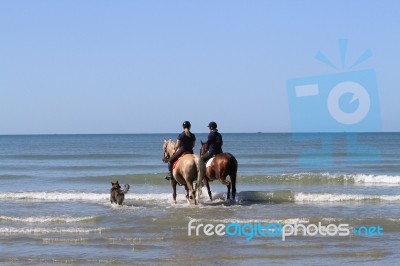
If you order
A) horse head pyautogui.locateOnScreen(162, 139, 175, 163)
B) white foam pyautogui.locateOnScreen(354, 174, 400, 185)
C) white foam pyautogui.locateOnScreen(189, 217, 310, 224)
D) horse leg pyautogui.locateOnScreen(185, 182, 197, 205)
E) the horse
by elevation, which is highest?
horse head pyautogui.locateOnScreen(162, 139, 175, 163)

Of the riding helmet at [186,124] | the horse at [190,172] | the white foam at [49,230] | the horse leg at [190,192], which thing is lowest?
the white foam at [49,230]

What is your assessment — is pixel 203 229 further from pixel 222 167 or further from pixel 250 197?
pixel 250 197

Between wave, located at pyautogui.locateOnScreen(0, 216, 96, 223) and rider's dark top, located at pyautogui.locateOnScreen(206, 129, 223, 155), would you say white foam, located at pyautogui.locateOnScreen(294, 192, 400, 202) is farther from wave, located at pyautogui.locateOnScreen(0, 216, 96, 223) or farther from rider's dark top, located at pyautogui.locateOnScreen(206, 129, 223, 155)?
wave, located at pyautogui.locateOnScreen(0, 216, 96, 223)

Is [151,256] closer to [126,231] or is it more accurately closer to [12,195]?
[126,231]

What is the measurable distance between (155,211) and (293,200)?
179 inches

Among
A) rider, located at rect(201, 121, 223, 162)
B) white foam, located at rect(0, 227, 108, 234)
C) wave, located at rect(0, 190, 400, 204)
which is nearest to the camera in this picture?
white foam, located at rect(0, 227, 108, 234)

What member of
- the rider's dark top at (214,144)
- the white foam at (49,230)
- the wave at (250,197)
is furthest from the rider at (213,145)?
the white foam at (49,230)

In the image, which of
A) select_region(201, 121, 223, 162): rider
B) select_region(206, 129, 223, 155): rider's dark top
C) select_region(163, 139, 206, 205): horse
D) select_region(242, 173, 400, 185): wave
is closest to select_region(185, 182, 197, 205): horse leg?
select_region(163, 139, 206, 205): horse

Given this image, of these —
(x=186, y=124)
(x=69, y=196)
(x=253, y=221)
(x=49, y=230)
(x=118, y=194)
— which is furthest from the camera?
(x=69, y=196)

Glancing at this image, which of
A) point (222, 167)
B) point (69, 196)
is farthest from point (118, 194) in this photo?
point (69, 196)

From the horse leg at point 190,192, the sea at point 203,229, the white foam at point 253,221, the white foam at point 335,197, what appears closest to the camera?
the sea at point 203,229

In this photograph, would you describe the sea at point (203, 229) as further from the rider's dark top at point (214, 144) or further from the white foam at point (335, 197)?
the rider's dark top at point (214, 144)

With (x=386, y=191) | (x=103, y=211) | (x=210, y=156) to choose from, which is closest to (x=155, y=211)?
(x=103, y=211)

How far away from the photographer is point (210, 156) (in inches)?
677
